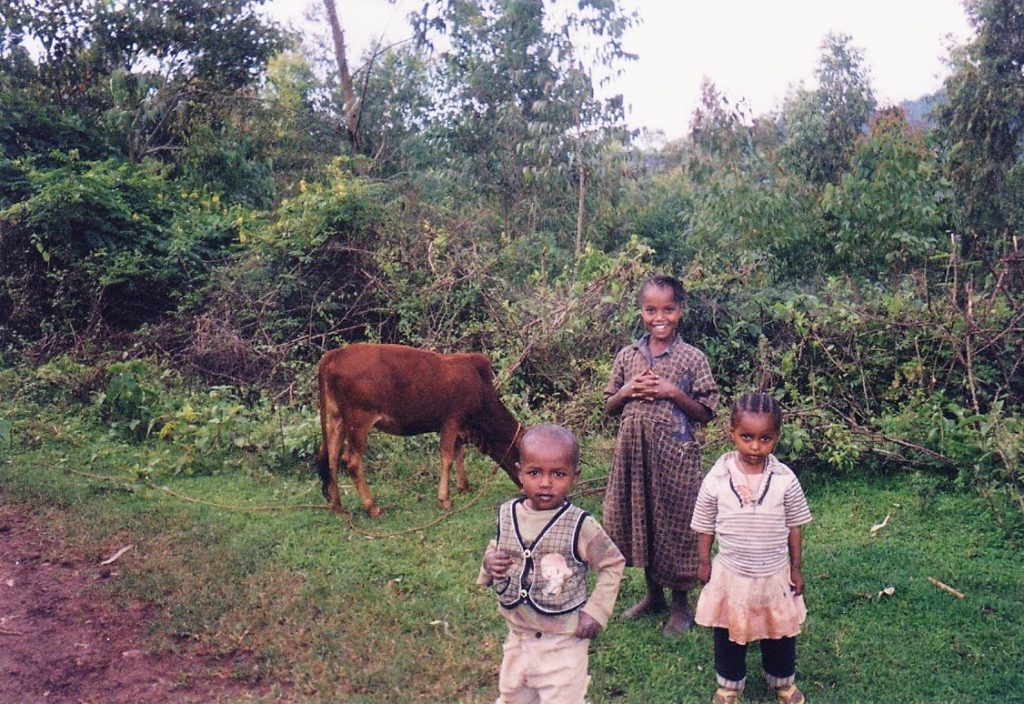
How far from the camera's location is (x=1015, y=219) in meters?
16.5

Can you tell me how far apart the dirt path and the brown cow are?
5.63ft

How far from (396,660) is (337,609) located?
2.36 feet

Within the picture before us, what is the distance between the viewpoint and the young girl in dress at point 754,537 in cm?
339

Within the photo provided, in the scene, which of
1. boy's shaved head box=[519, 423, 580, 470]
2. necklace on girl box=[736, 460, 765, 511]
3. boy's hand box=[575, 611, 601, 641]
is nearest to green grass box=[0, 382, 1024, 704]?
necklace on girl box=[736, 460, 765, 511]

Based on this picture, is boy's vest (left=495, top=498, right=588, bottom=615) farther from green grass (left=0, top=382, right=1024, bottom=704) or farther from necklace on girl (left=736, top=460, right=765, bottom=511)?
green grass (left=0, top=382, right=1024, bottom=704)

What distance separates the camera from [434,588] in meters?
5.16

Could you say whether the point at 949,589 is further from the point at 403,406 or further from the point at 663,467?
the point at 403,406

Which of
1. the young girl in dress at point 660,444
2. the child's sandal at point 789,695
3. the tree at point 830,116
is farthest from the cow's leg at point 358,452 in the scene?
the tree at point 830,116

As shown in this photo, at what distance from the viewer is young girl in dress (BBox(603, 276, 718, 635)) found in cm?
407

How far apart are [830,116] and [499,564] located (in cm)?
2063

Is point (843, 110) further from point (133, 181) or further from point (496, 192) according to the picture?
point (133, 181)

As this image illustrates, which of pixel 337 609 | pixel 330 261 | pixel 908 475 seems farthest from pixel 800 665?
pixel 330 261

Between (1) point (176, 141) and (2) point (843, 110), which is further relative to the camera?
(2) point (843, 110)

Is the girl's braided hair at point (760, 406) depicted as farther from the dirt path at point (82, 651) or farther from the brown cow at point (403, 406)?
the brown cow at point (403, 406)
